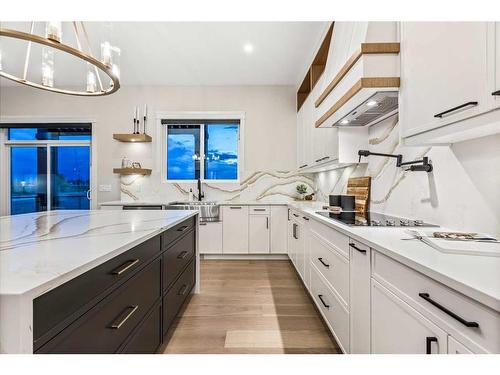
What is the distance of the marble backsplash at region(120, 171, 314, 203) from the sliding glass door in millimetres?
931

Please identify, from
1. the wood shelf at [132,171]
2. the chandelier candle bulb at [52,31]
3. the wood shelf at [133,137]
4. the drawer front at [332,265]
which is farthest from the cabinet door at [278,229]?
the chandelier candle bulb at [52,31]

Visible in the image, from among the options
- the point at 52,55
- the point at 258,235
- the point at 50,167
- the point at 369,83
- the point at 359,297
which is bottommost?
the point at 258,235

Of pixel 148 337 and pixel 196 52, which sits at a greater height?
pixel 196 52

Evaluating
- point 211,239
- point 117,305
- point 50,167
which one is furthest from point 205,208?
point 50,167

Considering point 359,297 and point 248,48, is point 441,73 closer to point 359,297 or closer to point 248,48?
point 359,297

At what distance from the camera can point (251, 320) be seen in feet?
6.74

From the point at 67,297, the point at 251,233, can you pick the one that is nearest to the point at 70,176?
the point at 251,233

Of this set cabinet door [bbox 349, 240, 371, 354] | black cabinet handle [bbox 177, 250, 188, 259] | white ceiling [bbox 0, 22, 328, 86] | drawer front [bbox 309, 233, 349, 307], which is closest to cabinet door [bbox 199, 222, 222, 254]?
black cabinet handle [bbox 177, 250, 188, 259]

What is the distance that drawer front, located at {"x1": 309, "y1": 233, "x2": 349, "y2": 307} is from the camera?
145 cm

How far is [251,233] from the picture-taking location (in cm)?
380

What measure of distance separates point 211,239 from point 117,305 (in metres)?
2.80

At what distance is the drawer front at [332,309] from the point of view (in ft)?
4.74

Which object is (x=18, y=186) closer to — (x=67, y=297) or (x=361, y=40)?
(x=67, y=297)

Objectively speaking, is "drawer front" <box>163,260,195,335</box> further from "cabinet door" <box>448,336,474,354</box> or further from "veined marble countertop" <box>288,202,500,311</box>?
"cabinet door" <box>448,336,474,354</box>
